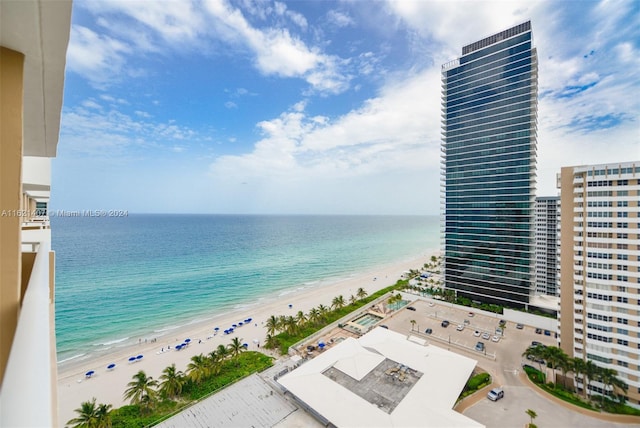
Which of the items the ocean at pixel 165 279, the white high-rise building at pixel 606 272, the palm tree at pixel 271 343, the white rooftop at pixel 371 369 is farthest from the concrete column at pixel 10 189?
the ocean at pixel 165 279

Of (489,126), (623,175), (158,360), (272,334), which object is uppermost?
(489,126)

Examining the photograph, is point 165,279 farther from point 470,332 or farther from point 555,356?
point 555,356

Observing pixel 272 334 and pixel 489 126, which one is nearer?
pixel 272 334

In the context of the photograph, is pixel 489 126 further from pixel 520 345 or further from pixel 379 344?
pixel 379 344

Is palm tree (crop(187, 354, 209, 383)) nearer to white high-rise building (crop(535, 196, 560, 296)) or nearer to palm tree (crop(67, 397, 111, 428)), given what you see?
palm tree (crop(67, 397, 111, 428))

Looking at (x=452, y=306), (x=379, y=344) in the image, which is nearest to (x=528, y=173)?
(x=452, y=306)

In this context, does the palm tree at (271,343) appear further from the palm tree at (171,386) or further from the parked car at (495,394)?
the parked car at (495,394)
